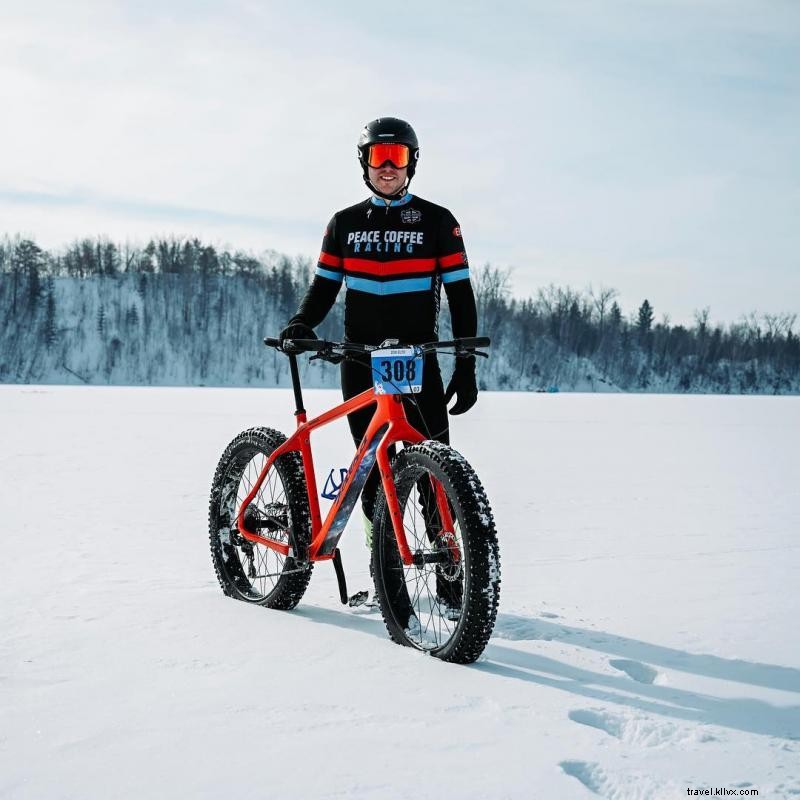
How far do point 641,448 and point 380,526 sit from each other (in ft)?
30.4

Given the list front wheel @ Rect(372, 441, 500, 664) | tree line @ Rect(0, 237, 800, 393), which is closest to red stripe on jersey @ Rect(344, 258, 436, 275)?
front wheel @ Rect(372, 441, 500, 664)

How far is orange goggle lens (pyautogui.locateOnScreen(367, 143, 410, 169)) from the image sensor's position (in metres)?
3.48

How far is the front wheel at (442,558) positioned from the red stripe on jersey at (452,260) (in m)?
1.00

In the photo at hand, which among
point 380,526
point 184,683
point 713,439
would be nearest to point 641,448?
point 713,439

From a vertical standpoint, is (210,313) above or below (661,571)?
above

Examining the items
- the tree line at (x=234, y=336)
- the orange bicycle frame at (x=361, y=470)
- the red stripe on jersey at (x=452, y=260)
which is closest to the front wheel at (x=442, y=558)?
the orange bicycle frame at (x=361, y=470)

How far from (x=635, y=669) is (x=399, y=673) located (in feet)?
2.77

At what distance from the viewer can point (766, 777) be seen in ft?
6.62

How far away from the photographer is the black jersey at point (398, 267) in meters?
3.57

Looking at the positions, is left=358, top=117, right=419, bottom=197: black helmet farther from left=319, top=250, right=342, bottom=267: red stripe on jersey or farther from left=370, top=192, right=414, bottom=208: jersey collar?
left=319, top=250, right=342, bottom=267: red stripe on jersey

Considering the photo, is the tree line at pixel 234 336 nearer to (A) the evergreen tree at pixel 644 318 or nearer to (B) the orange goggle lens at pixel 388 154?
(A) the evergreen tree at pixel 644 318

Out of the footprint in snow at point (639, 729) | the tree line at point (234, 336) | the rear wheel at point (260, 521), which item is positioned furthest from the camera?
the tree line at point (234, 336)

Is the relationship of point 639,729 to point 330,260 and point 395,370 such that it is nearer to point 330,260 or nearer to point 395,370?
point 395,370

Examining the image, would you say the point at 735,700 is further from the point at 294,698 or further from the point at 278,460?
the point at 278,460
